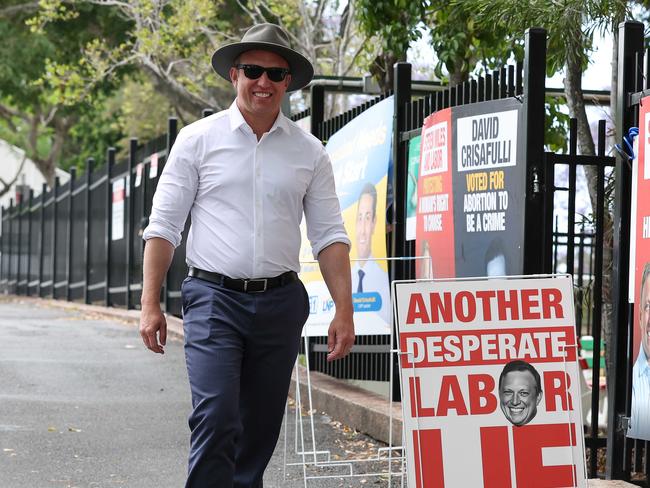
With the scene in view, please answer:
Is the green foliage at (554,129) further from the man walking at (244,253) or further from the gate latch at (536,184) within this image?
the man walking at (244,253)

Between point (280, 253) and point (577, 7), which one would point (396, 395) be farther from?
point (280, 253)

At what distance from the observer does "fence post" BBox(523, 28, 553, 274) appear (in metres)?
6.03

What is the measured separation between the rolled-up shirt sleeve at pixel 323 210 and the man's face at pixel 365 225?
345cm

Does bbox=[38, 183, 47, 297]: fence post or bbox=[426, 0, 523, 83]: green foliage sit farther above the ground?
bbox=[426, 0, 523, 83]: green foliage

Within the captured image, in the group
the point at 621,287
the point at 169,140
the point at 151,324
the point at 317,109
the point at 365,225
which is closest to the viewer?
the point at 151,324

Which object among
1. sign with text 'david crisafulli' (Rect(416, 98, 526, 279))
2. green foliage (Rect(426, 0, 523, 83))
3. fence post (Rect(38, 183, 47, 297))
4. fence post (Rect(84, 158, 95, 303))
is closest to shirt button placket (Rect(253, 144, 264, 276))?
sign with text 'david crisafulli' (Rect(416, 98, 526, 279))

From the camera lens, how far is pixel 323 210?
16.4ft

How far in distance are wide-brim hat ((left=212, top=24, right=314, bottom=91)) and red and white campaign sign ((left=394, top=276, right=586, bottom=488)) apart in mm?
929

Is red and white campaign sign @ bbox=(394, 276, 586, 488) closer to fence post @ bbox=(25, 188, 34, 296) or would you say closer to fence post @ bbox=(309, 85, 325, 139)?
fence post @ bbox=(309, 85, 325, 139)

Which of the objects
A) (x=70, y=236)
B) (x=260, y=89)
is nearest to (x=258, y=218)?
(x=260, y=89)

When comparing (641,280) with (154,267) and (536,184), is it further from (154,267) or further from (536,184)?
(154,267)

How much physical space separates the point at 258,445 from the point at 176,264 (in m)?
11.4

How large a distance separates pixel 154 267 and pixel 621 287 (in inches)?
99.1

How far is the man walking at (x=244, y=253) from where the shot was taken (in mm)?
4590
